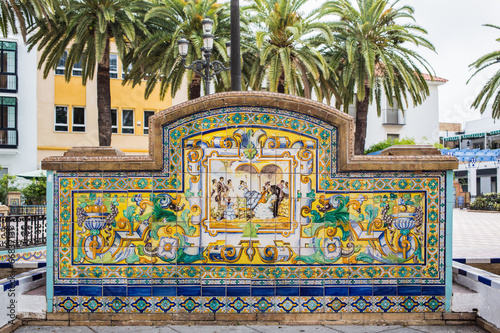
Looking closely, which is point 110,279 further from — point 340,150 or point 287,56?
point 287,56

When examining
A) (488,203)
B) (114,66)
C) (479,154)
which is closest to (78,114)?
(114,66)

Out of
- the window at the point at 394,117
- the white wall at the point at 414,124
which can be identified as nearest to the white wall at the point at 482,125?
the white wall at the point at 414,124

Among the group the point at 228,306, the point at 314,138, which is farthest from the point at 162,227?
the point at 314,138

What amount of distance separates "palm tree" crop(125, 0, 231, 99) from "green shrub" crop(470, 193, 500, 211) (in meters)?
24.6

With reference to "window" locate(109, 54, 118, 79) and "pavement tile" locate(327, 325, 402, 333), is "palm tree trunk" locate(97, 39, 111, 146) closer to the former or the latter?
"pavement tile" locate(327, 325, 402, 333)

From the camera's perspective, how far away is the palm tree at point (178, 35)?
16.9 metres

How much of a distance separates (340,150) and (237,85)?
391 centimetres

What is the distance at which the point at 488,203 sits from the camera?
33.8m

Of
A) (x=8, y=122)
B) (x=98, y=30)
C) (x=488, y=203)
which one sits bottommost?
(x=488, y=203)

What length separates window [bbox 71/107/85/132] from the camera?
103 ft

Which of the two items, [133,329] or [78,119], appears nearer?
[133,329]

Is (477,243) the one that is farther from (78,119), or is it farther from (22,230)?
(78,119)

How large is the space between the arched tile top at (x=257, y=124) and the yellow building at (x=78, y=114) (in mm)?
25873

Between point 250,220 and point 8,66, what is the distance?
30.2m
